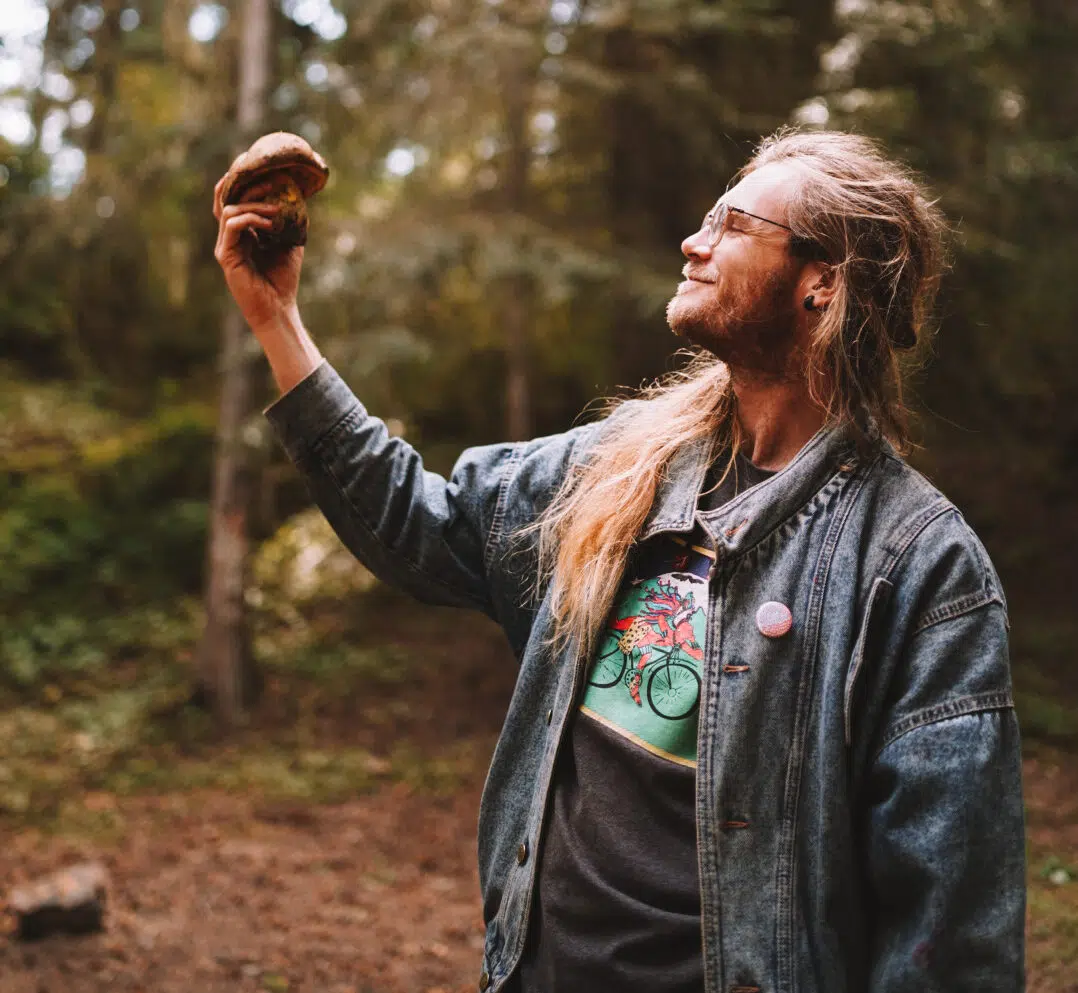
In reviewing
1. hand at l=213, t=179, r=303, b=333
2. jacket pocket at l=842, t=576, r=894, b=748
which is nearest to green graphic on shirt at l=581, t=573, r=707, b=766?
jacket pocket at l=842, t=576, r=894, b=748

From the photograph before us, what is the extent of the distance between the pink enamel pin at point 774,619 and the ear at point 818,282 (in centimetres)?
59

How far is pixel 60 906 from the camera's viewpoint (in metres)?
4.61

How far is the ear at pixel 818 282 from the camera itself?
6.19 ft

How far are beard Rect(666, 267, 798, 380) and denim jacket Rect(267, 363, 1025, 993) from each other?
22cm

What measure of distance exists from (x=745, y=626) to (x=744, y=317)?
1.91 ft

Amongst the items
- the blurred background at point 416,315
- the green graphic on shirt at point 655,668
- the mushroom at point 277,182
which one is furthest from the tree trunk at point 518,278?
the green graphic on shirt at point 655,668

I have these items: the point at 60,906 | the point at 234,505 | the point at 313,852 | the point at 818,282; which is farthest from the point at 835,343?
the point at 234,505

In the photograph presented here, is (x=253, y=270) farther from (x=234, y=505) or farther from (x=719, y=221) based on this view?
(x=234, y=505)

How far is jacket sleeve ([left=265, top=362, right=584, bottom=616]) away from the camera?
6.69 feet

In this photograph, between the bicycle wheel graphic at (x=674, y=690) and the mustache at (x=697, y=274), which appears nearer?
the bicycle wheel graphic at (x=674, y=690)

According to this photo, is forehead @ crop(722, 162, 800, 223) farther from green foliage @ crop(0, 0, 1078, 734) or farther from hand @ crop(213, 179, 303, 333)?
green foliage @ crop(0, 0, 1078, 734)

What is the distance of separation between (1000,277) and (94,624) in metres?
8.26

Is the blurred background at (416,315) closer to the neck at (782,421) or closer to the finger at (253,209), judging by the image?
the neck at (782,421)

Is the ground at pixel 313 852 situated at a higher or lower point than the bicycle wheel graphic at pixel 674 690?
lower
